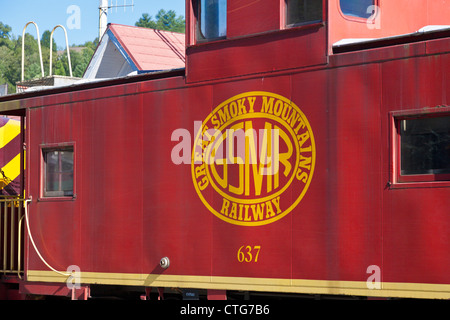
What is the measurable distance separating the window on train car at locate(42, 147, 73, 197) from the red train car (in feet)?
0.06

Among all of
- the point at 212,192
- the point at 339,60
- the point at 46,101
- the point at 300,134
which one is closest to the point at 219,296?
the point at 212,192

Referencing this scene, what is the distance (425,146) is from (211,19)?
2802 mm

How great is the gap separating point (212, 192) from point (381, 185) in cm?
186

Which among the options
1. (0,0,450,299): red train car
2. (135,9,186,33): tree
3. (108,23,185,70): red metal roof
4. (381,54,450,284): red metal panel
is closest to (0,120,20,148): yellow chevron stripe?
(0,0,450,299): red train car

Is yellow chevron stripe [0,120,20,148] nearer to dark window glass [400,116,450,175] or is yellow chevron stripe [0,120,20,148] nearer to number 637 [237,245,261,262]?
number 637 [237,245,261,262]

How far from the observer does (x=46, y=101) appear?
9117 millimetres

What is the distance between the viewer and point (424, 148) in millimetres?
6203

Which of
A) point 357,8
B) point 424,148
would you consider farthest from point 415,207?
point 357,8

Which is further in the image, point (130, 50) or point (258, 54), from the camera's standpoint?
point (130, 50)

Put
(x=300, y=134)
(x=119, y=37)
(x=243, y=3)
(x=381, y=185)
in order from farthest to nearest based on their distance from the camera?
(x=119, y=37), (x=243, y=3), (x=300, y=134), (x=381, y=185)

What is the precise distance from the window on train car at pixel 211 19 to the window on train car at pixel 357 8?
51.4 inches

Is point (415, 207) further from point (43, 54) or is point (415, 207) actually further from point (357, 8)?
point (43, 54)

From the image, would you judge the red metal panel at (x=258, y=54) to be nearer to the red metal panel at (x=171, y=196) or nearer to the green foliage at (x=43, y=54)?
the red metal panel at (x=171, y=196)

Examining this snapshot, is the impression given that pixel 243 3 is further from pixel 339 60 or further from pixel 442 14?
pixel 442 14
